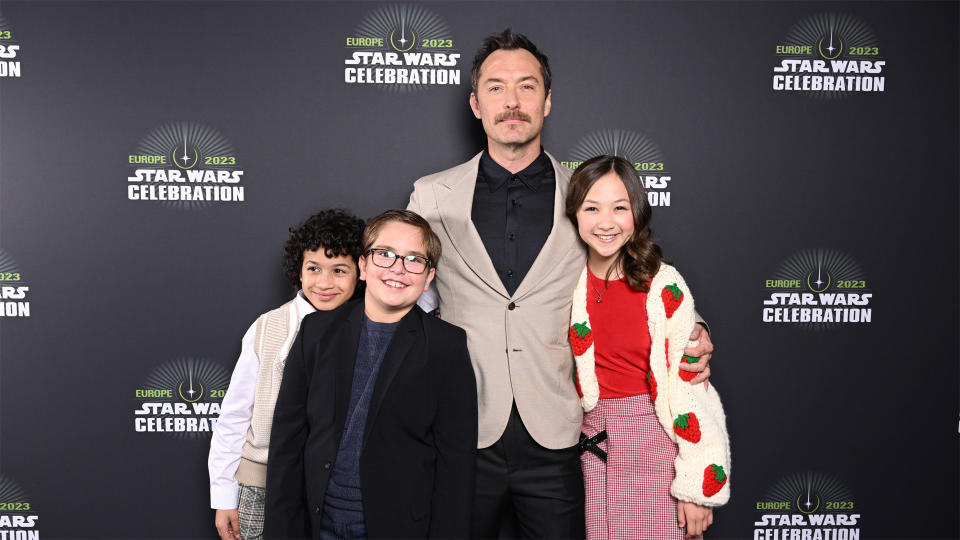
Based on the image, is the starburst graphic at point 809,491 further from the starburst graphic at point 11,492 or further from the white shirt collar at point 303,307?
the starburst graphic at point 11,492

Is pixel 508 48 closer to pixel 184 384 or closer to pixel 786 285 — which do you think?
pixel 786 285

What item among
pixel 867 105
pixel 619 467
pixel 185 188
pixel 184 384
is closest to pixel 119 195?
pixel 185 188

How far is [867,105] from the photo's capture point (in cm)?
279

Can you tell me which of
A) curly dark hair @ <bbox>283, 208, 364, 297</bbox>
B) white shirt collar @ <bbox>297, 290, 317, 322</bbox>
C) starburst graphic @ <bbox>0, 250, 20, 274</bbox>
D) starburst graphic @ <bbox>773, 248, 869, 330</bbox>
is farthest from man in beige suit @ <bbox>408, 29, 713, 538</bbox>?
starburst graphic @ <bbox>0, 250, 20, 274</bbox>

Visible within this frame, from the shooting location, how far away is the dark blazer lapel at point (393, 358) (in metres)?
1.75

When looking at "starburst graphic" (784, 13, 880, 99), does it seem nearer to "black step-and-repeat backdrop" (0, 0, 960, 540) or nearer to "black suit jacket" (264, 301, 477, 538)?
"black step-and-repeat backdrop" (0, 0, 960, 540)

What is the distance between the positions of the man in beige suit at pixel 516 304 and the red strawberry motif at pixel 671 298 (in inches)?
4.7

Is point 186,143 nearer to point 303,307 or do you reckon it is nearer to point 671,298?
point 303,307

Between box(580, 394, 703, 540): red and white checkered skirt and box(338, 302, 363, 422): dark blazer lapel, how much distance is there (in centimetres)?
83

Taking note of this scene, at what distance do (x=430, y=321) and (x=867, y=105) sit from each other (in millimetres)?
2298

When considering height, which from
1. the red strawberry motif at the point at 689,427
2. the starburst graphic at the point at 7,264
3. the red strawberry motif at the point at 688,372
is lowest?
the red strawberry motif at the point at 689,427

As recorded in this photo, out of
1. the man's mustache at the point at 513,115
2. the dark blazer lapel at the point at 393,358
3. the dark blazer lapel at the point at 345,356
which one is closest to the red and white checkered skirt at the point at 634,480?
the dark blazer lapel at the point at 393,358

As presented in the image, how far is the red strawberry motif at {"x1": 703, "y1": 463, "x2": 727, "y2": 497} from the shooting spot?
1.86m

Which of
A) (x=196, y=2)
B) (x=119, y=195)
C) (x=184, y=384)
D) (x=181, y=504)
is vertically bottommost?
(x=181, y=504)
